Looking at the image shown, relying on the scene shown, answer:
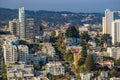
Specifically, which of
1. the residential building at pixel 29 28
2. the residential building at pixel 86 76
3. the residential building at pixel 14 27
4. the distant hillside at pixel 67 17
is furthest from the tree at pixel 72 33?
the distant hillside at pixel 67 17

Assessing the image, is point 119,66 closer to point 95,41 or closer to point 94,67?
point 94,67

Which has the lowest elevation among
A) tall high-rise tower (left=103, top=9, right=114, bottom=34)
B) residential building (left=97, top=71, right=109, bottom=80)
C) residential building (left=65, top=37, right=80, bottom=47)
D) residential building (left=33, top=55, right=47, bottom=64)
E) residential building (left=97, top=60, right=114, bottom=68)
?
residential building (left=97, top=71, right=109, bottom=80)

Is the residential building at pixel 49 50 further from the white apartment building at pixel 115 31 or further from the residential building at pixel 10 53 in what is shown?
the white apartment building at pixel 115 31

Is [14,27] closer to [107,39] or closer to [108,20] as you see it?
[107,39]

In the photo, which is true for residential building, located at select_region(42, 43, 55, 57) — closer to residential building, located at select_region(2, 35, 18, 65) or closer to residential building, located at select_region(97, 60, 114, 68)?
residential building, located at select_region(2, 35, 18, 65)

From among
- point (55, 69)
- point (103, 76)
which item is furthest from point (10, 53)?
point (103, 76)

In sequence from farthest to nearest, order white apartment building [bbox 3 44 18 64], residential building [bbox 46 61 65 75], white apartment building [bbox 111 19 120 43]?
white apartment building [bbox 111 19 120 43]
white apartment building [bbox 3 44 18 64]
residential building [bbox 46 61 65 75]

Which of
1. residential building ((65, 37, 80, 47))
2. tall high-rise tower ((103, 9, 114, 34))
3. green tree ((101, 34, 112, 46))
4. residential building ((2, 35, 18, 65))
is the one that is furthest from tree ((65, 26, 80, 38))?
tall high-rise tower ((103, 9, 114, 34))

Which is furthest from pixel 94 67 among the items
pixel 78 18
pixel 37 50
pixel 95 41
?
pixel 78 18

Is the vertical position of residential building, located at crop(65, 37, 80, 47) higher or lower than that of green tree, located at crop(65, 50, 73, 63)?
higher
